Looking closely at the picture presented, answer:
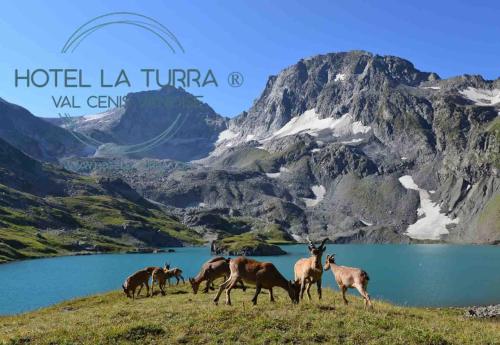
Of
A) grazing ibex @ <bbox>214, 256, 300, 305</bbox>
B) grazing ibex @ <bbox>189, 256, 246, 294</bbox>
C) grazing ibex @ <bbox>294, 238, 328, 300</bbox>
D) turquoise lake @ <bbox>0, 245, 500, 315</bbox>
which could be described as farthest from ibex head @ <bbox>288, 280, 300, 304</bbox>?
turquoise lake @ <bbox>0, 245, 500, 315</bbox>

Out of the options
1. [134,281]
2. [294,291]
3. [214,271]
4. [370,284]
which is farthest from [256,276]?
[370,284]

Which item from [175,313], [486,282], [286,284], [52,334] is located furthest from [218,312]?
[486,282]

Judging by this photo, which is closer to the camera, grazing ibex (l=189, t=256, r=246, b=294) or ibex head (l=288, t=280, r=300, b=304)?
ibex head (l=288, t=280, r=300, b=304)

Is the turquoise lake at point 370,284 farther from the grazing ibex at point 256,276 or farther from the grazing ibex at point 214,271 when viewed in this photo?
the grazing ibex at point 256,276

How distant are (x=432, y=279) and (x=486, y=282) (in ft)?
37.7

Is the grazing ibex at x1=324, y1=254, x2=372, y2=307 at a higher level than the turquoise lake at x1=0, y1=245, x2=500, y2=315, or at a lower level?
higher

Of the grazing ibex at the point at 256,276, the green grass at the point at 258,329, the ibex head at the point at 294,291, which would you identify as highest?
the grazing ibex at the point at 256,276

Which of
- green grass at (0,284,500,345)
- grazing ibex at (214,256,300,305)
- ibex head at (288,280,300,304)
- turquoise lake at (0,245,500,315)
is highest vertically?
grazing ibex at (214,256,300,305)

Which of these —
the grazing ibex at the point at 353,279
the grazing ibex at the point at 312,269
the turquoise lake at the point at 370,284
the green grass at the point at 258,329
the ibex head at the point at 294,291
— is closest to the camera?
the green grass at the point at 258,329

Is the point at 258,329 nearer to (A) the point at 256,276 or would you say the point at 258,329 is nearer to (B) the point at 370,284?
(A) the point at 256,276

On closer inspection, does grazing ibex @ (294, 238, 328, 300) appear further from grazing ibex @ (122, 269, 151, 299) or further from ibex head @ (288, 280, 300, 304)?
grazing ibex @ (122, 269, 151, 299)

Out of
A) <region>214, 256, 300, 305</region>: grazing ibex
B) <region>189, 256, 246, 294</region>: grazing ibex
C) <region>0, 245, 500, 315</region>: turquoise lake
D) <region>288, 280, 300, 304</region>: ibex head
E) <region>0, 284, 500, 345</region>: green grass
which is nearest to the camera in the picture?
<region>0, 284, 500, 345</region>: green grass

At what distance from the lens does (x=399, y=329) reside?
2062 centimetres

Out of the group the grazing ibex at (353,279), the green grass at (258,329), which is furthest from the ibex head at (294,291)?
the grazing ibex at (353,279)
